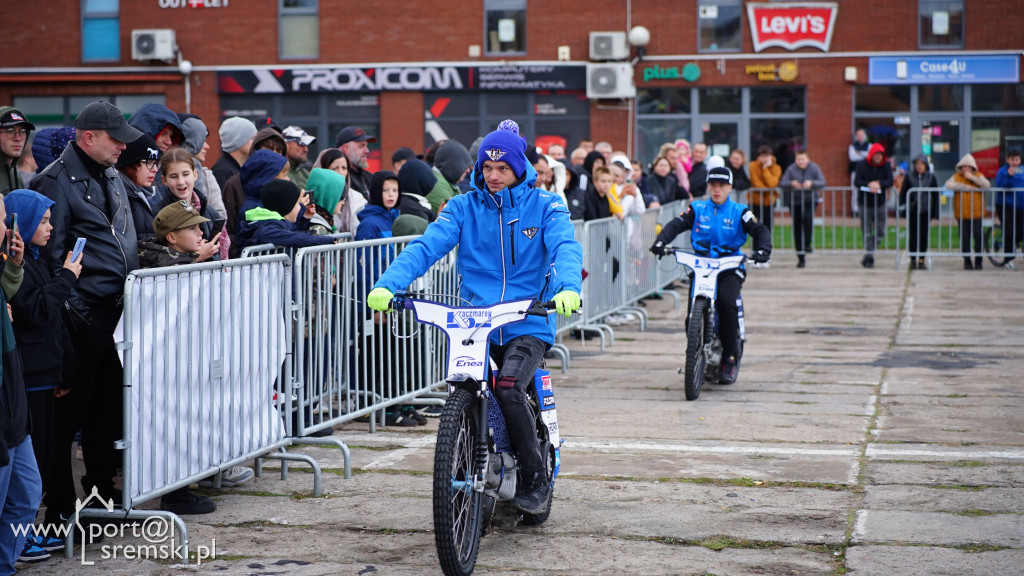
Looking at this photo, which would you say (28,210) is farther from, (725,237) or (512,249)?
(725,237)

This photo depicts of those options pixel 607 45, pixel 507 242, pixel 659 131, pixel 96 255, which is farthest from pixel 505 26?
pixel 96 255

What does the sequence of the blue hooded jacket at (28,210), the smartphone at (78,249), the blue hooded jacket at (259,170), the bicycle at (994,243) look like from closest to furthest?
the blue hooded jacket at (28,210)
the smartphone at (78,249)
the blue hooded jacket at (259,170)
the bicycle at (994,243)

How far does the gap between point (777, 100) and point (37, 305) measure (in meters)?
27.1

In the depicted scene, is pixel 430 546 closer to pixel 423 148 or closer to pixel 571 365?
pixel 571 365

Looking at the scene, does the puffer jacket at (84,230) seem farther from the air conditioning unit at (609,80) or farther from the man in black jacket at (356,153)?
the air conditioning unit at (609,80)

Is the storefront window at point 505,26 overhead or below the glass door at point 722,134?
overhead

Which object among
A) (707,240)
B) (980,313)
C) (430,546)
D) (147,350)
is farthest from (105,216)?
(980,313)

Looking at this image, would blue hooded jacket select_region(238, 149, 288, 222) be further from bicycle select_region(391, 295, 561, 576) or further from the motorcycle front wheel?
the motorcycle front wheel

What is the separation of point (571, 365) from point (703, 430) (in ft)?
9.94

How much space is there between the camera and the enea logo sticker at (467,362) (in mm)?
5250

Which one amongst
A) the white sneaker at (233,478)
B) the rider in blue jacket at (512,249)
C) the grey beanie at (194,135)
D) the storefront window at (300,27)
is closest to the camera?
the rider in blue jacket at (512,249)

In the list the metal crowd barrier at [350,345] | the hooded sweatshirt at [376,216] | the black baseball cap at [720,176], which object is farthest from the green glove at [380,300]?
the black baseball cap at [720,176]

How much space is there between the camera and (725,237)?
32.6ft

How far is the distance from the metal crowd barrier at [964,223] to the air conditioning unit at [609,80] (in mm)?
11459
